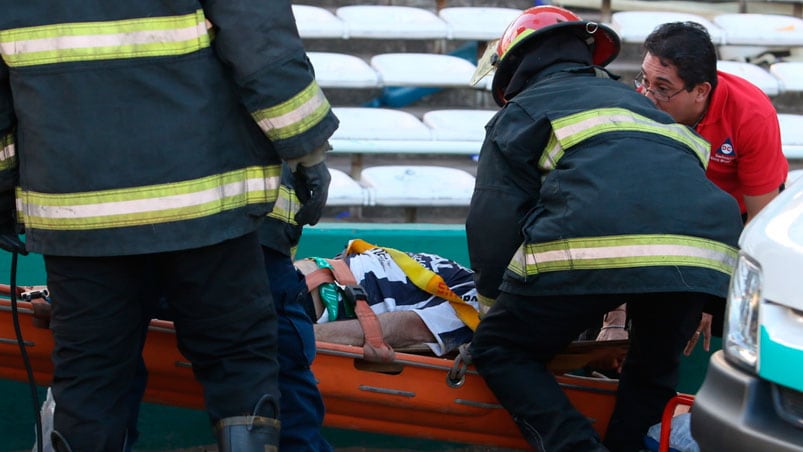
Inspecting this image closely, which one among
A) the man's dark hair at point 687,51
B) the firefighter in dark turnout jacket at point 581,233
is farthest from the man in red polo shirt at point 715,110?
the firefighter in dark turnout jacket at point 581,233

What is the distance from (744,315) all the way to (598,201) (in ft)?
2.32

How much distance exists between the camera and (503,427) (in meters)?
3.11

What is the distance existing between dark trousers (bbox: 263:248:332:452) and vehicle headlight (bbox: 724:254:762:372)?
112cm

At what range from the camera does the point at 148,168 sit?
223 centimetres

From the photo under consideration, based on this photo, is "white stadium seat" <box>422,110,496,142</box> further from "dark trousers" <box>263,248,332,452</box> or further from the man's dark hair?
"dark trousers" <box>263,248,332,452</box>

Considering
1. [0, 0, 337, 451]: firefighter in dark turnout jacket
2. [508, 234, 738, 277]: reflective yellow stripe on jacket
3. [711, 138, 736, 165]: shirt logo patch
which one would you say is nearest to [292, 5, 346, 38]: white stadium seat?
[711, 138, 736, 165]: shirt logo patch

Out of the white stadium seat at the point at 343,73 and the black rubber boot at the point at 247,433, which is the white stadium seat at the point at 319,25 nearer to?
the white stadium seat at the point at 343,73

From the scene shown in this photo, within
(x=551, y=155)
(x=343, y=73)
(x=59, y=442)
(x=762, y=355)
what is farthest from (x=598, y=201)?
(x=343, y=73)

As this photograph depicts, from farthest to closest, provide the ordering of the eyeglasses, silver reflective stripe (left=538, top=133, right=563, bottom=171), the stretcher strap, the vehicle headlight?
the eyeglasses, the stretcher strap, silver reflective stripe (left=538, top=133, right=563, bottom=171), the vehicle headlight

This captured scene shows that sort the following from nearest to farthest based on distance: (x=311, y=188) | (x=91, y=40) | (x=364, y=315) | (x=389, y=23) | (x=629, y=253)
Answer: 1. (x=91, y=40)
2. (x=311, y=188)
3. (x=629, y=253)
4. (x=364, y=315)
5. (x=389, y=23)

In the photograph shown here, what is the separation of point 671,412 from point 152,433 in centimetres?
161

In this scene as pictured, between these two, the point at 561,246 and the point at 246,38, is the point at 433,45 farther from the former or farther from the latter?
the point at 246,38

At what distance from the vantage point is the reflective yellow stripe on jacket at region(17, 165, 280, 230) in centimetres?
223

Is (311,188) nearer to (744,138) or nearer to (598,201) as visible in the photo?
(598,201)
